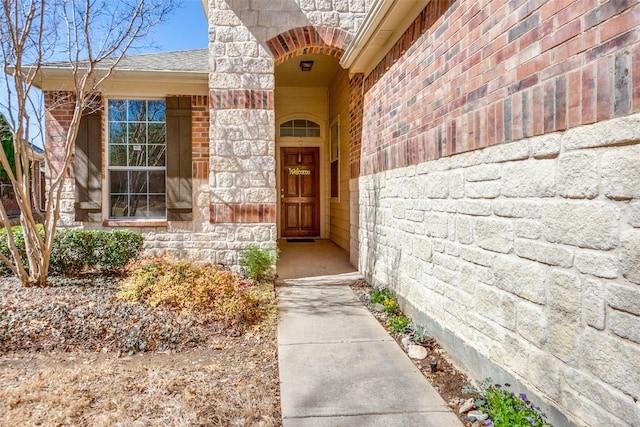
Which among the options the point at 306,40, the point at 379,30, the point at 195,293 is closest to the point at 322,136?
the point at 306,40

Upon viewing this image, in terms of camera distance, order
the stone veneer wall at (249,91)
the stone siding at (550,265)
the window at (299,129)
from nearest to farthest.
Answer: the stone siding at (550,265), the stone veneer wall at (249,91), the window at (299,129)

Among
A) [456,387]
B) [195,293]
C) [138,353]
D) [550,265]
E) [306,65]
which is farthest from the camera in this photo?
[306,65]

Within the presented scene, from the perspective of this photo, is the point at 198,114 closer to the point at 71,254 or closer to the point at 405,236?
the point at 71,254

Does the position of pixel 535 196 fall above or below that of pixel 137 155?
below

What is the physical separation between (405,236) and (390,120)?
1.42m

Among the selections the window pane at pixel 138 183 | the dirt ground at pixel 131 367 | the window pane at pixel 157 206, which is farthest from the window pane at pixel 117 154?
the dirt ground at pixel 131 367

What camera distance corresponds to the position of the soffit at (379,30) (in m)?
3.99

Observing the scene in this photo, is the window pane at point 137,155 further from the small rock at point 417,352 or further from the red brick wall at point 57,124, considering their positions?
the small rock at point 417,352

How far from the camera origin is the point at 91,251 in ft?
18.8

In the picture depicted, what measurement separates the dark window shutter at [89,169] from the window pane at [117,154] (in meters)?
0.22

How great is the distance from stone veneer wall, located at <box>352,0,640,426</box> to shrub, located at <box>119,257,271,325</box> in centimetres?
182

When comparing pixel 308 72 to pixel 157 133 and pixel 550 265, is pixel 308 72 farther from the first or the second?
pixel 550 265

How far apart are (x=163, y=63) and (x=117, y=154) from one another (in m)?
1.70

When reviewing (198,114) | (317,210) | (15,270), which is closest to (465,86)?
(198,114)
